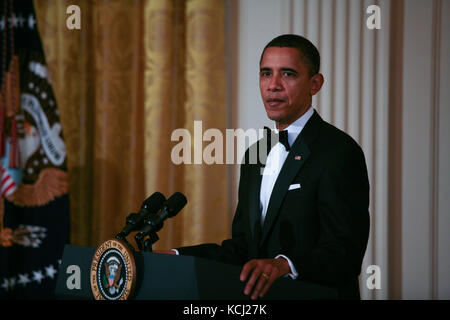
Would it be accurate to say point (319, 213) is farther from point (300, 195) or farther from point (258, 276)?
point (258, 276)

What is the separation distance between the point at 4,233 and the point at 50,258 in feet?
1.12

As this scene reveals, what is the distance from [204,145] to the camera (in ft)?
10.3

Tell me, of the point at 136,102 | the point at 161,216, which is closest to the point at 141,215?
the point at 161,216

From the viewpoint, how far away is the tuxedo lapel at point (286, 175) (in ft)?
5.63

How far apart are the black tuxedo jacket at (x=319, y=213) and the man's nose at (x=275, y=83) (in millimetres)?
178

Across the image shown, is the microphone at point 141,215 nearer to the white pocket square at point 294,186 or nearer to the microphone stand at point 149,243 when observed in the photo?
the microphone stand at point 149,243

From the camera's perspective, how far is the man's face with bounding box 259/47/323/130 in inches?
72.3

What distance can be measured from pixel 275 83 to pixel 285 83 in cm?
4

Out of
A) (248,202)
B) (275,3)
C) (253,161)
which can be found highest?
(275,3)

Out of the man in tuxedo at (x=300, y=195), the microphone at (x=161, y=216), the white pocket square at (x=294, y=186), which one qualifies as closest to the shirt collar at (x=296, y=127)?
the man in tuxedo at (x=300, y=195)

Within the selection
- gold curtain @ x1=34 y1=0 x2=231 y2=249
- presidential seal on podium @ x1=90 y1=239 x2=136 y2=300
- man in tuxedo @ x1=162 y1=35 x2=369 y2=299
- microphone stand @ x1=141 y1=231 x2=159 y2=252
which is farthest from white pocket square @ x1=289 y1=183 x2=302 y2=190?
gold curtain @ x1=34 y1=0 x2=231 y2=249

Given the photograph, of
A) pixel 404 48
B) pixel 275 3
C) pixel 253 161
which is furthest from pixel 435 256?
pixel 275 3
